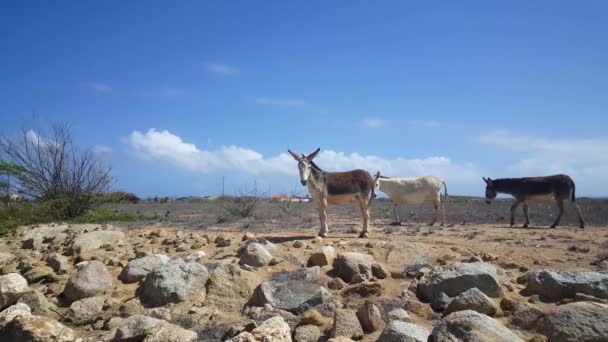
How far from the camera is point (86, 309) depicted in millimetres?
7090

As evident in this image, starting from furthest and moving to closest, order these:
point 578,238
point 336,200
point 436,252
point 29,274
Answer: point 578,238 < point 336,200 < point 436,252 < point 29,274

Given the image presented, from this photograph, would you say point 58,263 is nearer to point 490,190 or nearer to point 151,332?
point 151,332

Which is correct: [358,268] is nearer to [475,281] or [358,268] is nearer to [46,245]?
[475,281]

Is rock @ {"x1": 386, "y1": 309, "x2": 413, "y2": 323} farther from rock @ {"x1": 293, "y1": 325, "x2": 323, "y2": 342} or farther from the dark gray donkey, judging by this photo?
the dark gray donkey

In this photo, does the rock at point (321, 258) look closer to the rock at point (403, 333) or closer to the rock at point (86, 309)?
the rock at point (403, 333)

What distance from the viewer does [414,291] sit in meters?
7.16

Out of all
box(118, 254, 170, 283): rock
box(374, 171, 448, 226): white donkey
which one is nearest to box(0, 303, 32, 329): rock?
box(118, 254, 170, 283): rock

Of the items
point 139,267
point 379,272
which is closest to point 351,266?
point 379,272

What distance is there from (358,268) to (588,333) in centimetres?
345

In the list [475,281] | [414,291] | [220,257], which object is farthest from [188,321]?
[475,281]

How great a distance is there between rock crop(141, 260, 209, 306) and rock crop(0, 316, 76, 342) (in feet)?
4.47

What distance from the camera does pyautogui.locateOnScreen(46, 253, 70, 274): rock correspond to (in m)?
8.60

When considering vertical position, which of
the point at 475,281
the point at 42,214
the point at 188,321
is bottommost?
the point at 188,321

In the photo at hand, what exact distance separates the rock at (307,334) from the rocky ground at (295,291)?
18mm
